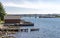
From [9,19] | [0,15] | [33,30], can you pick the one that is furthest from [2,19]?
[33,30]

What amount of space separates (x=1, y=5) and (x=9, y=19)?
10.3m

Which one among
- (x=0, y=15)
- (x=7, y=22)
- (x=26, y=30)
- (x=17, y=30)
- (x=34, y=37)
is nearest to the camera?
(x=34, y=37)

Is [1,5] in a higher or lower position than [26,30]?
higher

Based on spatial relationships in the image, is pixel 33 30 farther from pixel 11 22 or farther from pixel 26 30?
pixel 11 22

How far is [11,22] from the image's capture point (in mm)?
66812

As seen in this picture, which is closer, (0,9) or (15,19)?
(15,19)

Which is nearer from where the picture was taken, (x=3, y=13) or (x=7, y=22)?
(x=7, y=22)

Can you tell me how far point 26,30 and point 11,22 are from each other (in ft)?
30.4

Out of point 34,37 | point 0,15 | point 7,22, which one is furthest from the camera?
point 0,15

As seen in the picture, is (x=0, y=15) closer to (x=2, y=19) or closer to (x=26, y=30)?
(x=2, y=19)

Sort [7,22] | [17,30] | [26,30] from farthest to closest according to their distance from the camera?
[7,22] < [26,30] < [17,30]

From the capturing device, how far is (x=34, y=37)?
45.6 m

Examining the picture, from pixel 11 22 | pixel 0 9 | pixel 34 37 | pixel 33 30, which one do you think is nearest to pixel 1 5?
pixel 0 9

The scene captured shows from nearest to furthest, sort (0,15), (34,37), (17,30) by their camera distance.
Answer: (34,37) → (17,30) → (0,15)
